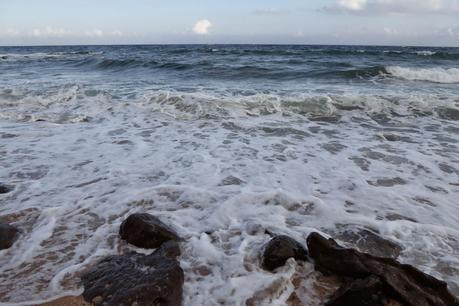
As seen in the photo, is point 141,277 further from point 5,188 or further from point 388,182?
point 388,182

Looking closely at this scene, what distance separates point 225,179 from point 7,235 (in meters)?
2.39

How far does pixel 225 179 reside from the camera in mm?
4832

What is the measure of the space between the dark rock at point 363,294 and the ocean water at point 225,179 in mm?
236

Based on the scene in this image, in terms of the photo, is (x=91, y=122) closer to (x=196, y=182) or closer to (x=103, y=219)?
(x=196, y=182)

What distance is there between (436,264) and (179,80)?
1225 centimetres

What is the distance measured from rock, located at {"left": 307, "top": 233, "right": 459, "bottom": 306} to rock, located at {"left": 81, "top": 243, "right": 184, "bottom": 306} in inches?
41.6

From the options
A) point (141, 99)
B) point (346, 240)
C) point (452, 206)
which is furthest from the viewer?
point (141, 99)

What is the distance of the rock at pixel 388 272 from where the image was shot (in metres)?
2.47

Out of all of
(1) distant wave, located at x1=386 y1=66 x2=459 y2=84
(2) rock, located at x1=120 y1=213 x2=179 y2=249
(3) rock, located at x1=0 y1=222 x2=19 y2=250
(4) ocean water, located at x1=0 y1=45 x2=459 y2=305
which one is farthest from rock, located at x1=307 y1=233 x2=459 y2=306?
(1) distant wave, located at x1=386 y1=66 x2=459 y2=84

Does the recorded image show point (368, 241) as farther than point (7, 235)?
Yes

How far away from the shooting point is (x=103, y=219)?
3.78 m

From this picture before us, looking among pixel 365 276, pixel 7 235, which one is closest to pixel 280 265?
pixel 365 276

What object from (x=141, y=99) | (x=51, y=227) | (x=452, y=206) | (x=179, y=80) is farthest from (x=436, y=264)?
(x=179, y=80)

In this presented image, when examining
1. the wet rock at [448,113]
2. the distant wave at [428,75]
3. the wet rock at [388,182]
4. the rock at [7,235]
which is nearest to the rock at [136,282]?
the rock at [7,235]
